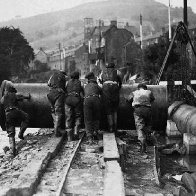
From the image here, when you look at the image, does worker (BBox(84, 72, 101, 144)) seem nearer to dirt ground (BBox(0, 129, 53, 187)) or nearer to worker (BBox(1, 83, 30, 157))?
dirt ground (BBox(0, 129, 53, 187))

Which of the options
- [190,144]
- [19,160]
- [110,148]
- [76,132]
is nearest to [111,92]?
[76,132]

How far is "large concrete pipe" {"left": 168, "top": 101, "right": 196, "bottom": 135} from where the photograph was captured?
44.4 feet

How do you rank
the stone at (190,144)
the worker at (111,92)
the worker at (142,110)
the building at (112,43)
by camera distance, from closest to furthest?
the worker at (142,110)
the worker at (111,92)
the stone at (190,144)
the building at (112,43)

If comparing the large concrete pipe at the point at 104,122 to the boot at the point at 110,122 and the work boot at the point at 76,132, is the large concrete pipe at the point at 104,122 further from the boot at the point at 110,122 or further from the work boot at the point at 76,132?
the work boot at the point at 76,132

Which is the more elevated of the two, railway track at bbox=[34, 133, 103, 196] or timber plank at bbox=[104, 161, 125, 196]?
timber plank at bbox=[104, 161, 125, 196]

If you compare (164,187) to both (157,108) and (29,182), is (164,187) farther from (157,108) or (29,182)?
(157,108)

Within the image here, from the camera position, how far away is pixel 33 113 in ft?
37.3

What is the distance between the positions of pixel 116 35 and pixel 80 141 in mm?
59679

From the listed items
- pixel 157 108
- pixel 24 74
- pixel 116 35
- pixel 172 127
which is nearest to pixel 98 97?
pixel 157 108

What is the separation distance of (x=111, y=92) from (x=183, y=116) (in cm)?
523

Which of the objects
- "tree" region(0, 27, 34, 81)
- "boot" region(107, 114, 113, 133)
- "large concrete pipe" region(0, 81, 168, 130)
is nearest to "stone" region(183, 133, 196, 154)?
"large concrete pipe" region(0, 81, 168, 130)

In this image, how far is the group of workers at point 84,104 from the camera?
9.88 metres

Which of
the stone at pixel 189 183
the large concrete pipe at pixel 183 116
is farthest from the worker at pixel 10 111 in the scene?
the large concrete pipe at pixel 183 116

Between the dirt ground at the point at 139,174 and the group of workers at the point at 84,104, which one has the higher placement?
the group of workers at the point at 84,104
